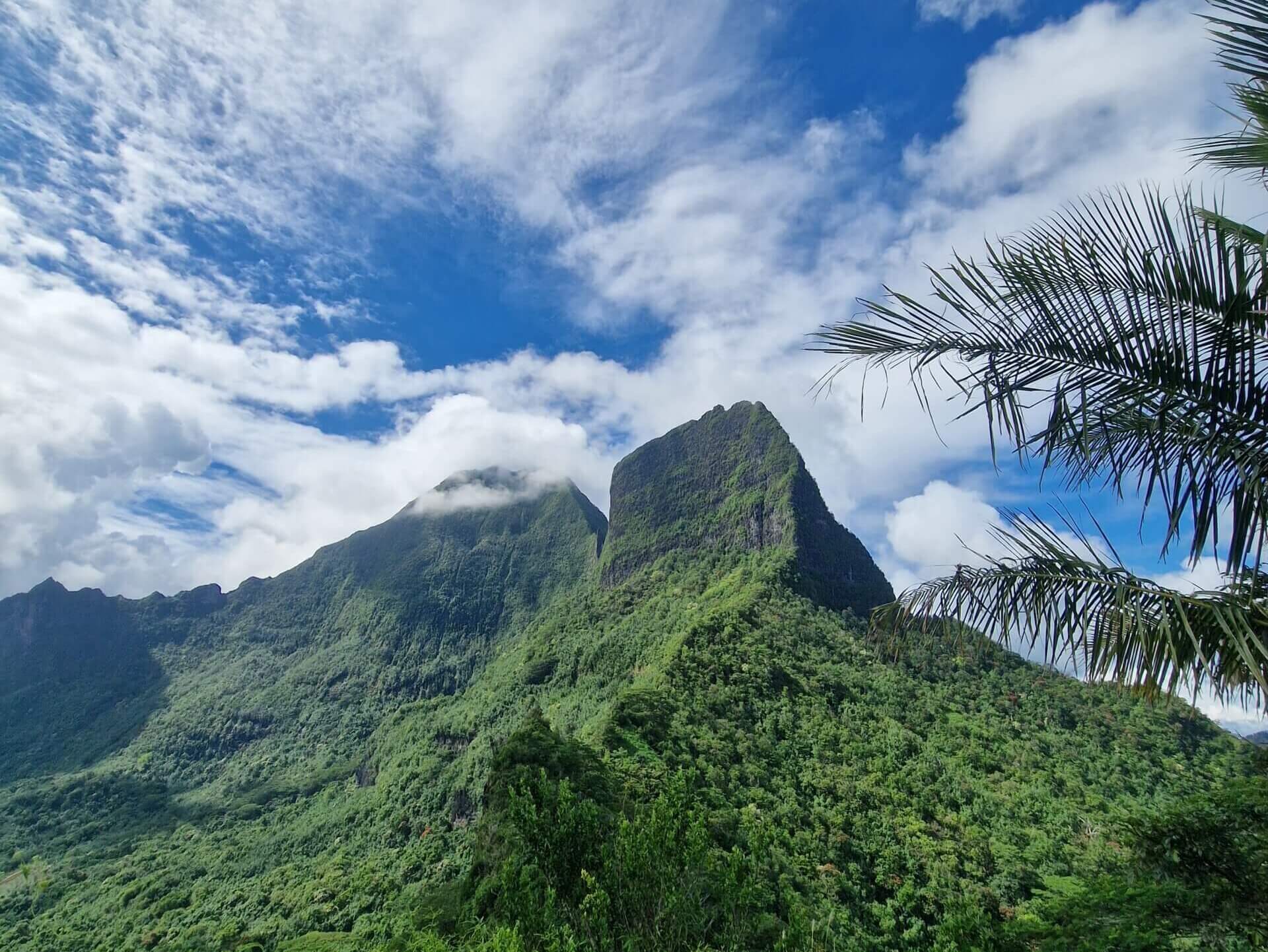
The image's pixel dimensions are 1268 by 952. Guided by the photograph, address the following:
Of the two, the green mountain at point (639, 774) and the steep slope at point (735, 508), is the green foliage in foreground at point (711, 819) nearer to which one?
the green mountain at point (639, 774)

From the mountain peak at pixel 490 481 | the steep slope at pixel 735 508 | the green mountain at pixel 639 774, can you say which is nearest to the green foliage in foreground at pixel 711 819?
the green mountain at pixel 639 774

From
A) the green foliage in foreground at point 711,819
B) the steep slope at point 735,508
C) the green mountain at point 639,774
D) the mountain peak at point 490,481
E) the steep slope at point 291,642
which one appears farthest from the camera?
the mountain peak at point 490,481

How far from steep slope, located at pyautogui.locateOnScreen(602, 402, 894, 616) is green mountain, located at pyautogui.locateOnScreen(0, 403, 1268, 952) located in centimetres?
39

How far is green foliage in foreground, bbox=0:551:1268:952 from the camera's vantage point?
507cm

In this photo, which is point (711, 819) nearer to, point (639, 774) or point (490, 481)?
point (639, 774)

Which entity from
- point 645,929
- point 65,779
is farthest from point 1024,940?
point 65,779

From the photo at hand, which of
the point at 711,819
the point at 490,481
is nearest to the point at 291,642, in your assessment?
the point at 490,481

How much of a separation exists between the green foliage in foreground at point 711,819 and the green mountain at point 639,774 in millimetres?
97

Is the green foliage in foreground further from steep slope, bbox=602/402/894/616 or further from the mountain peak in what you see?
the mountain peak

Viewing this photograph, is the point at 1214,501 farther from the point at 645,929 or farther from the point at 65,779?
the point at 65,779

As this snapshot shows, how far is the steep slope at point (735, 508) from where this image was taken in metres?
58.5

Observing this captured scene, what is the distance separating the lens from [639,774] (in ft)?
79.9

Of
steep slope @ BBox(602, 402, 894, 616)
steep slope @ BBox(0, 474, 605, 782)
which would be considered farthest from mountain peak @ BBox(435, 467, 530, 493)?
steep slope @ BBox(602, 402, 894, 616)

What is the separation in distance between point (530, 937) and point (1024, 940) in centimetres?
1121
